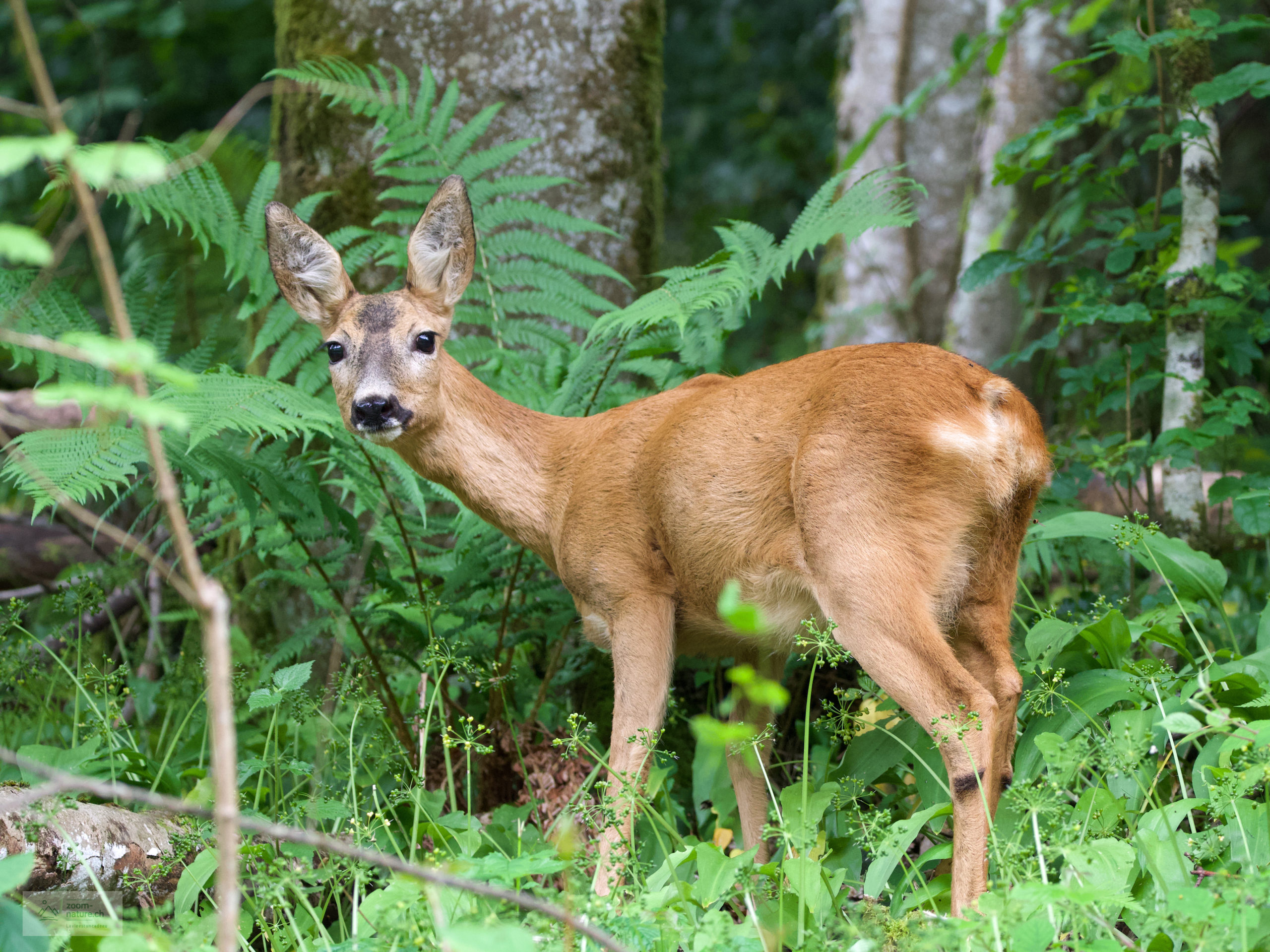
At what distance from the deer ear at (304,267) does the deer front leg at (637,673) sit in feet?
4.84

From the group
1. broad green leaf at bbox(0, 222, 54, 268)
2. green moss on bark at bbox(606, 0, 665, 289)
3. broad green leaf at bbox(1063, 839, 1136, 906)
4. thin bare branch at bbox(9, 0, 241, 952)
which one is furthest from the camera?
green moss on bark at bbox(606, 0, 665, 289)

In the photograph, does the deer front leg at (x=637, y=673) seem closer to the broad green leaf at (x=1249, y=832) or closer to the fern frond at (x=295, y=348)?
the broad green leaf at (x=1249, y=832)

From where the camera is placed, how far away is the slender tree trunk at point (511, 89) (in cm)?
484

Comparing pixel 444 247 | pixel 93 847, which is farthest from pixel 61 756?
pixel 444 247

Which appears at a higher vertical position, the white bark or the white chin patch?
the white bark

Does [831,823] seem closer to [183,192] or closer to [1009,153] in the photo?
[1009,153]

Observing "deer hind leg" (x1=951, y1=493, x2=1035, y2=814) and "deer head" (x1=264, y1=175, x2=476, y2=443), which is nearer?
"deer hind leg" (x1=951, y1=493, x2=1035, y2=814)

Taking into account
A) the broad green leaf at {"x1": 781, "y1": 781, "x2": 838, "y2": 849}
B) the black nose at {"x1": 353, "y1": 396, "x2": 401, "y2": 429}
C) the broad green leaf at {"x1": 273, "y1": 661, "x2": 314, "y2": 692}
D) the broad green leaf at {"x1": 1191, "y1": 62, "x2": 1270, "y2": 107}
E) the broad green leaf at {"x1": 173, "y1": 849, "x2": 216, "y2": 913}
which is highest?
the broad green leaf at {"x1": 1191, "y1": 62, "x2": 1270, "y2": 107}

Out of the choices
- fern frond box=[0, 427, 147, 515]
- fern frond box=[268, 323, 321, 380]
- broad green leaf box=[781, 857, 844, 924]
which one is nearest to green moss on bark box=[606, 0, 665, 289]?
fern frond box=[268, 323, 321, 380]

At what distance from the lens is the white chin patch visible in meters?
3.38

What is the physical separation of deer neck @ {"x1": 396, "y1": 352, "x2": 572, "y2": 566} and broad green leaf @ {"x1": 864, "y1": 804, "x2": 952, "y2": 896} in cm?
143

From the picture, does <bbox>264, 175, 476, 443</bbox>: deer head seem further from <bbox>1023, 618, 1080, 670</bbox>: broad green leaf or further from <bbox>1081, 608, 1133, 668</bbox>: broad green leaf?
→ <bbox>1081, 608, 1133, 668</bbox>: broad green leaf

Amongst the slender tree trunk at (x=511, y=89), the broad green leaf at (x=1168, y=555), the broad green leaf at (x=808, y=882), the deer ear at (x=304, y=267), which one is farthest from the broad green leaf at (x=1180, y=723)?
the slender tree trunk at (x=511, y=89)

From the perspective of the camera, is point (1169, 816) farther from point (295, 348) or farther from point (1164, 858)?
point (295, 348)
